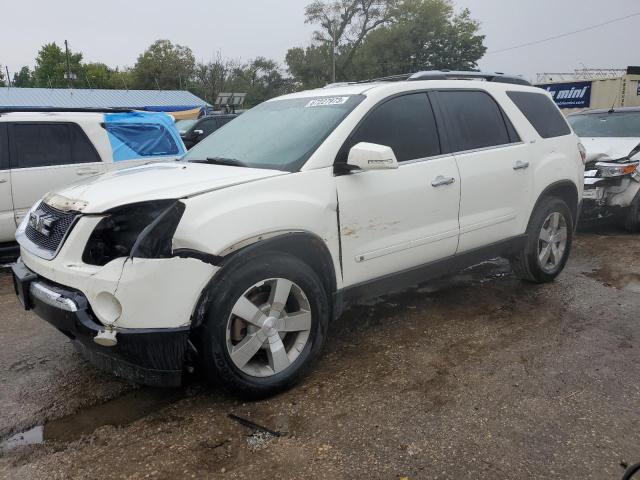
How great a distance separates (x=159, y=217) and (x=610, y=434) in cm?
252

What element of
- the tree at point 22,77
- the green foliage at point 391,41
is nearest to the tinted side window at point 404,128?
the green foliage at point 391,41

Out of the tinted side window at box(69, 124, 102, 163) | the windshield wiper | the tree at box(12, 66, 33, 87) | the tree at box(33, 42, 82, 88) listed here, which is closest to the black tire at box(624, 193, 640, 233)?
the windshield wiper

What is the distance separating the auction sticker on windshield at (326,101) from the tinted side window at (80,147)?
363cm

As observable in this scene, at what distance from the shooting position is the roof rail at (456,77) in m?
4.13

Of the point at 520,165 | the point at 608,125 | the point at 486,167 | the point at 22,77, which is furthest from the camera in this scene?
the point at 22,77

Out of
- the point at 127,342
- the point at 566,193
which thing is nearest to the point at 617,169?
the point at 566,193

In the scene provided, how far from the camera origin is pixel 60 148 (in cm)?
625

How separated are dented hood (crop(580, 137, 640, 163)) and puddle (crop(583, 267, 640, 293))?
2.20 m

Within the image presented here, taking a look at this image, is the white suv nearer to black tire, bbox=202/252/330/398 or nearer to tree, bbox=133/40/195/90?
black tire, bbox=202/252/330/398

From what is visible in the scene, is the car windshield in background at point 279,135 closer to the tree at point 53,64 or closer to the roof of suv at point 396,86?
the roof of suv at point 396,86

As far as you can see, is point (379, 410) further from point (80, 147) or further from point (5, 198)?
point (80, 147)

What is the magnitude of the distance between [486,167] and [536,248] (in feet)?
3.62

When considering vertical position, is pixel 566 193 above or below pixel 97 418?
above

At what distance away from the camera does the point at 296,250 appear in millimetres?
3215
